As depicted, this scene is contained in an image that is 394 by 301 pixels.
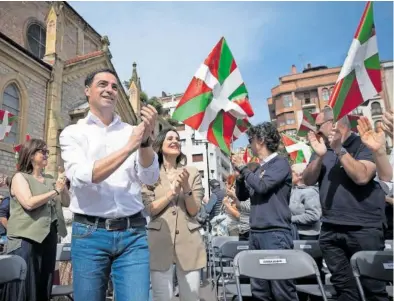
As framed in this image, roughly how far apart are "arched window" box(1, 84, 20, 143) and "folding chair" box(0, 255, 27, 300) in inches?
476

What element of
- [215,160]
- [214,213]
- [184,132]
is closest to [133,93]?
[214,213]

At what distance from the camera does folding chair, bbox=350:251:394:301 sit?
2.54 metres

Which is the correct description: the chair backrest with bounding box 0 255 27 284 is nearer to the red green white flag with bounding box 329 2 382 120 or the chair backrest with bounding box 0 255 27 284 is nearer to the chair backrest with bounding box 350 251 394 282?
A: the chair backrest with bounding box 350 251 394 282

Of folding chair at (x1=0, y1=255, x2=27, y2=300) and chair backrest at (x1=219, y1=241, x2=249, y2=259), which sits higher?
folding chair at (x1=0, y1=255, x2=27, y2=300)

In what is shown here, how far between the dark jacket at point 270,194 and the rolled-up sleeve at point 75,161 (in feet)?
6.08

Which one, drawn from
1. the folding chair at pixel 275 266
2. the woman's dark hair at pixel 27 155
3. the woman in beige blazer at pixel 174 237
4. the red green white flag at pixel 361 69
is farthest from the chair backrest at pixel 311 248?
the woman's dark hair at pixel 27 155

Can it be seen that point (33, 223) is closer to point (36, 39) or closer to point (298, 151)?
point (298, 151)

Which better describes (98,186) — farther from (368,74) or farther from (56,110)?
(56,110)

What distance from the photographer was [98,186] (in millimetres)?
2045

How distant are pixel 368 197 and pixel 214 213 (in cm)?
617

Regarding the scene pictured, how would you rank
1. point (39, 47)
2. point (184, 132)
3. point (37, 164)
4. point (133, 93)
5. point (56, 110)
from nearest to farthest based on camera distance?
1. point (37, 164)
2. point (56, 110)
3. point (39, 47)
4. point (133, 93)
5. point (184, 132)

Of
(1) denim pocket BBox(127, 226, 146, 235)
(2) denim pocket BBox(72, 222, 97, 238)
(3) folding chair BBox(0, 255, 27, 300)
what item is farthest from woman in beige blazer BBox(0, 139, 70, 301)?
(1) denim pocket BBox(127, 226, 146, 235)

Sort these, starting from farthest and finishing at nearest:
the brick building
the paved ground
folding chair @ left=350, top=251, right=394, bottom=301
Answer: the brick building
the paved ground
folding chair @ left=350, top=251, right=394, bottom=301

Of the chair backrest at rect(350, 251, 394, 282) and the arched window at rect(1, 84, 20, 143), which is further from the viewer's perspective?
the arched window at rect(1, 84, 20, 143)
